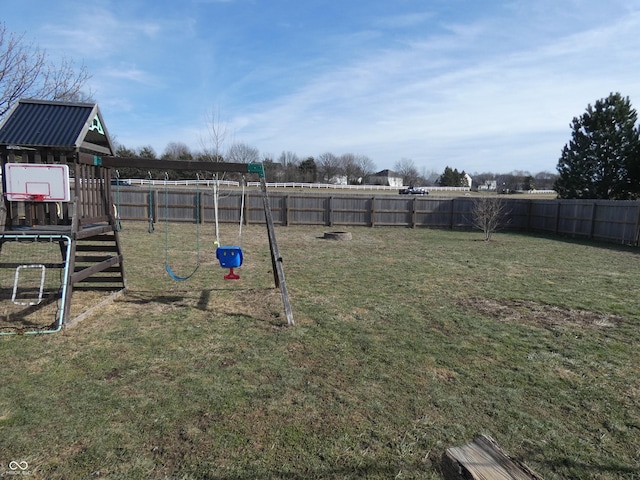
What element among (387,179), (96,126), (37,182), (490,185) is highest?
(387,179)

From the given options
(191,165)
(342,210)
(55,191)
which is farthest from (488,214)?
(55,191)

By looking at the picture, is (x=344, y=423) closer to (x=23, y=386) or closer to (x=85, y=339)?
(x=23, y=386)

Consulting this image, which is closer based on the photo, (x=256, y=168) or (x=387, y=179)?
(x=256, y=168)

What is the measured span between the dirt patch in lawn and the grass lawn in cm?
4

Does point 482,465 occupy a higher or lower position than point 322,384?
higher

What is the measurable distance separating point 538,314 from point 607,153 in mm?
20930

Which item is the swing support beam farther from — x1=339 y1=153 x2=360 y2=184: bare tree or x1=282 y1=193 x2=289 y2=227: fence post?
x1=339 y1=153 x2=360 y2=184: bare tree

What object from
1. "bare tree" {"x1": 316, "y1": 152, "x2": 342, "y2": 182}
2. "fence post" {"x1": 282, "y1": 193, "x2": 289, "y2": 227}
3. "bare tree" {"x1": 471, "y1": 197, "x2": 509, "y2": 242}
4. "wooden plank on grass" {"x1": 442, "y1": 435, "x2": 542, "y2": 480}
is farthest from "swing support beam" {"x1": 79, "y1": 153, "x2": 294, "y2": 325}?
"bare tree" {"x1": 316, "y1": 152, "x2": 342, "y2": 182}

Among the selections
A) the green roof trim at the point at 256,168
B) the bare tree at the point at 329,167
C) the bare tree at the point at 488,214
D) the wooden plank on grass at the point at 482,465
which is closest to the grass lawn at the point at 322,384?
the wooden plank on grass at the point at 482,465

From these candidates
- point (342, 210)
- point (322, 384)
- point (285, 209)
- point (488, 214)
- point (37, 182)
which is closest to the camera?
point (322, 384)

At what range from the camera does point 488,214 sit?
56.0ft

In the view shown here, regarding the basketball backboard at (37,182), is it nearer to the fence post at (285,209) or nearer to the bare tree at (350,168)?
the fence post at (285,209)

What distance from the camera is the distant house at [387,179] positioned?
89.1m

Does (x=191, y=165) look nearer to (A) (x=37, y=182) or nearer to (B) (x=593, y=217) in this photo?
(A) (x=37, y=182)
